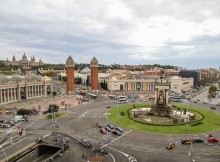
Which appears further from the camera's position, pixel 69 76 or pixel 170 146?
pixel 69 76

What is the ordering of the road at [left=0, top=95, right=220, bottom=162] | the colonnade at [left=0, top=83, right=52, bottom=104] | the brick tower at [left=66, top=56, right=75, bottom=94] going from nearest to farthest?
the road at [left=0, top=95, right=220, bottom=162] → the colonnade at [left=0, top=83, right=52, bottom=104] → the brick tower at [left=66, top=56, right=75, bottom=94]

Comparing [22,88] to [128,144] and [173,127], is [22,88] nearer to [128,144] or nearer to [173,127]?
[173,127]

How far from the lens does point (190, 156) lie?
5759cm

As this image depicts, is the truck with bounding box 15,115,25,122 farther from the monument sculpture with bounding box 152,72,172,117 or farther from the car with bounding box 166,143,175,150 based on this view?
the car with bounding box 166,143,175,150

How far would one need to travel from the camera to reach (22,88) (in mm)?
149875

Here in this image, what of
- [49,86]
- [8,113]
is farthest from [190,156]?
[49,86]

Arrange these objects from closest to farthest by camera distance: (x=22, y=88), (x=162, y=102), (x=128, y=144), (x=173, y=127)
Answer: (x=128, y=144) < (x=173, y=127) < (x=162, y=102) < (x=22, y=88)

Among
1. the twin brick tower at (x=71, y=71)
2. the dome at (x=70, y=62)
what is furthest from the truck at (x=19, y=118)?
the dome at (x=70, y=62)

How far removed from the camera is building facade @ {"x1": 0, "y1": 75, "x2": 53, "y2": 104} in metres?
136

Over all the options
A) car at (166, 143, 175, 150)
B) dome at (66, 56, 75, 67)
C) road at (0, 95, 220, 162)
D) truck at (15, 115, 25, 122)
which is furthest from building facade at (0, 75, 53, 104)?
car at (166, 143, 175, 150)

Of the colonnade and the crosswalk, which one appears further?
the colonnade

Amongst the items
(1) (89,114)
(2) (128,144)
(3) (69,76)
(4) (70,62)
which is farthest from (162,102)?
(4) (70,62)

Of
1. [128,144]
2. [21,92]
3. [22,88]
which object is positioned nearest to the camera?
[128,144]

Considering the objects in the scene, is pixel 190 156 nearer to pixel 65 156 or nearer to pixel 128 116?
pixel 65 156
